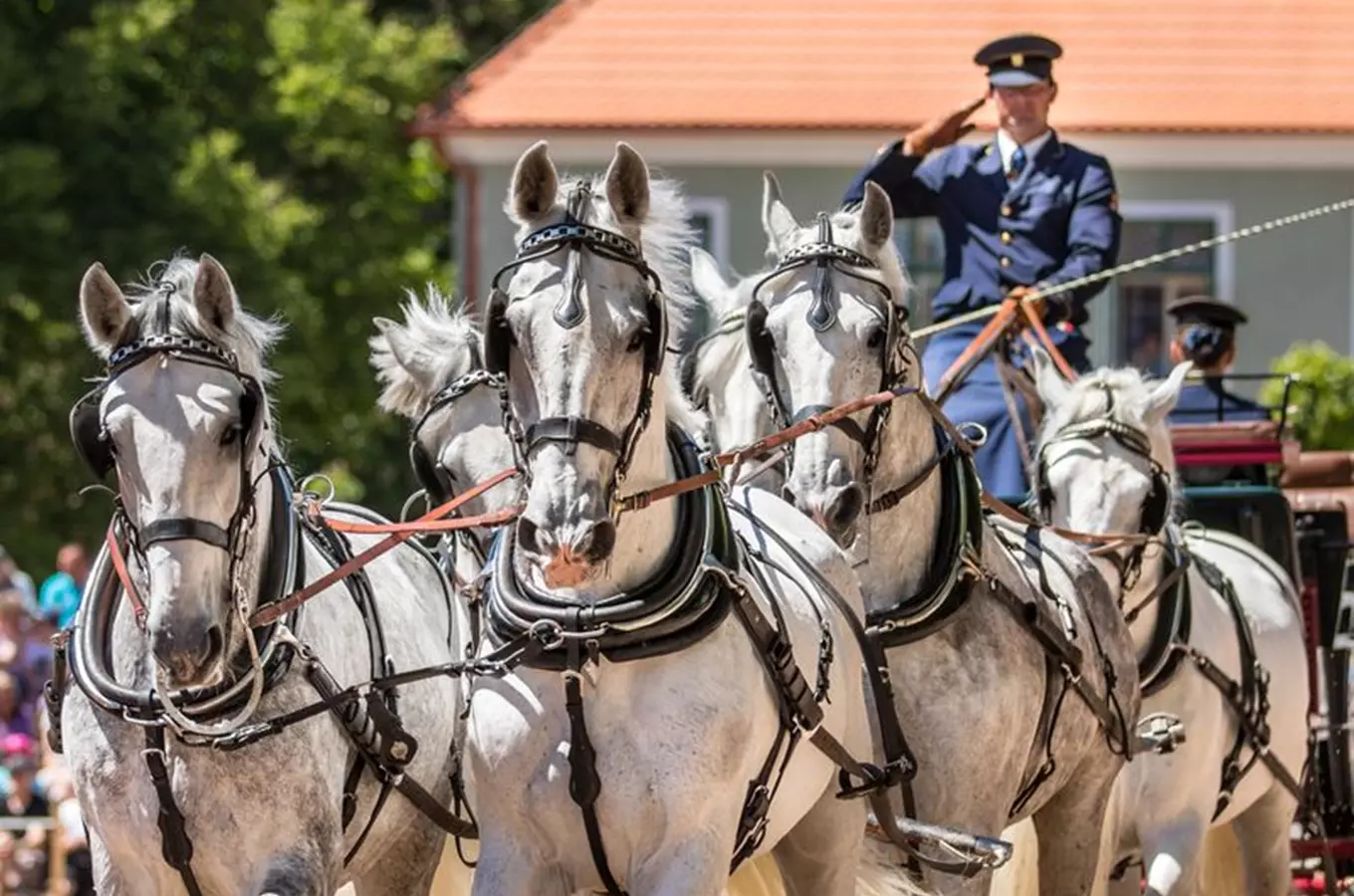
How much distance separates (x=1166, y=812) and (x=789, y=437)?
314 centimetres

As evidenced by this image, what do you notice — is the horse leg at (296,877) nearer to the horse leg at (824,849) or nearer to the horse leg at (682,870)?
the horse leg at (682,870)

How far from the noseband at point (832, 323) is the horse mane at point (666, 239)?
0.60 m

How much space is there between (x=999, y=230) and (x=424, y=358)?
2.04 meters

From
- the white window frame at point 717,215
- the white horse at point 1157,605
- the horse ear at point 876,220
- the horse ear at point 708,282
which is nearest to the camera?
the horse ear at point 876,220

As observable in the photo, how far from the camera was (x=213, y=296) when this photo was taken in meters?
6.45

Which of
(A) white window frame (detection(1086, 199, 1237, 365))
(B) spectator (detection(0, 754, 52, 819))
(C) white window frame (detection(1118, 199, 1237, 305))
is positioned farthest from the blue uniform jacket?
(C) white window frame (detection(1118, 199, 1237, 305))

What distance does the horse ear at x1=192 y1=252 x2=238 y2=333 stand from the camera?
21.1ft

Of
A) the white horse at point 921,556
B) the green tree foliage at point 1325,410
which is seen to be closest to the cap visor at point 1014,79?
the white horse at point 921,556

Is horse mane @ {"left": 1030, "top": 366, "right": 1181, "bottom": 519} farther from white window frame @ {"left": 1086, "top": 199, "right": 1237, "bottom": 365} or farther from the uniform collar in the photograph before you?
white window frame @ {"left": 1086, "top": 199, "right": 1237, "bottom": 365}

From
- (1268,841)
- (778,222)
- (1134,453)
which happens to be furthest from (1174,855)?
(778,222)

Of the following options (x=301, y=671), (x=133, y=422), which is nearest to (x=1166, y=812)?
(x=301, y=671)

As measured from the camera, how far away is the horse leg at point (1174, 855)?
915cm

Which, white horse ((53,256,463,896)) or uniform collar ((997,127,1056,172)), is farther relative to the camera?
uniform collar ((997,127,1056,172))

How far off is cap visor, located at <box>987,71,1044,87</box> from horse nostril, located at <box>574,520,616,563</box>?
4.13 m
